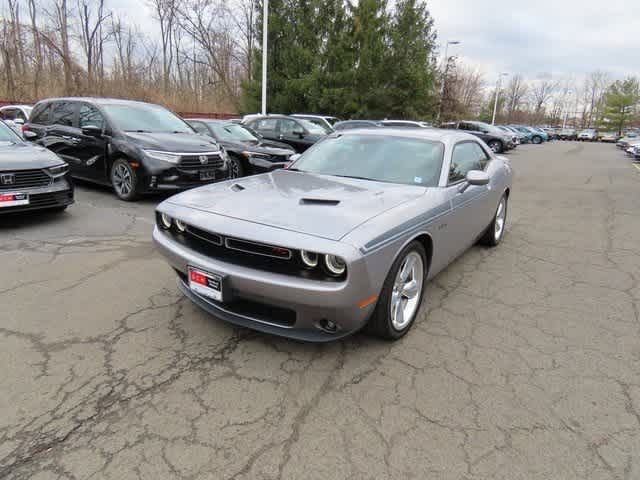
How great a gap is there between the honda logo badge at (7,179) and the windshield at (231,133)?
4.77m

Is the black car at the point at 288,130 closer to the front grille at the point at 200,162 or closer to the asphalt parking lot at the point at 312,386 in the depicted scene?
the front grille at the point at 200,162

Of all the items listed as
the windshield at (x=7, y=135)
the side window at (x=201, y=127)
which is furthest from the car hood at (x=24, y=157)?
the side window at (x=201, y=127)

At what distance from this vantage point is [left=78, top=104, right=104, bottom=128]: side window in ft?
23.8

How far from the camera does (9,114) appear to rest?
14375mm

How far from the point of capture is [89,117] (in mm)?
7422

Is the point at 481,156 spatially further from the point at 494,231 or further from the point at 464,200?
the point at 464,200

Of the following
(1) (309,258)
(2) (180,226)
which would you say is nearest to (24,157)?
(2) (180,226)

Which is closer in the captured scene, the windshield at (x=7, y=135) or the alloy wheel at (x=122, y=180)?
the windshield at (x=7, y=135)

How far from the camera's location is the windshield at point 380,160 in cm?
361

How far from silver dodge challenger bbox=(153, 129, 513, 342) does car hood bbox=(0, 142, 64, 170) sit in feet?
10.2

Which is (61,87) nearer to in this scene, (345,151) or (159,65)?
(159,65)

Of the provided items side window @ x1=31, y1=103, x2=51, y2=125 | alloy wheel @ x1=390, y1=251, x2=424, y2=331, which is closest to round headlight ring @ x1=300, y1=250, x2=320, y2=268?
alloy wheel @ x1=390, y1=251, x2=424, y2=331

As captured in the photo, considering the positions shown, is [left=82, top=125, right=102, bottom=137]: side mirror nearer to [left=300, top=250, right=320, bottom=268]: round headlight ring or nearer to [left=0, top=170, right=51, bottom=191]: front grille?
[left=0, top=170, right=51, bottom=191]: front grille

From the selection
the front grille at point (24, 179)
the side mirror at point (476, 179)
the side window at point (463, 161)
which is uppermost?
the side window at point (463, 161)
